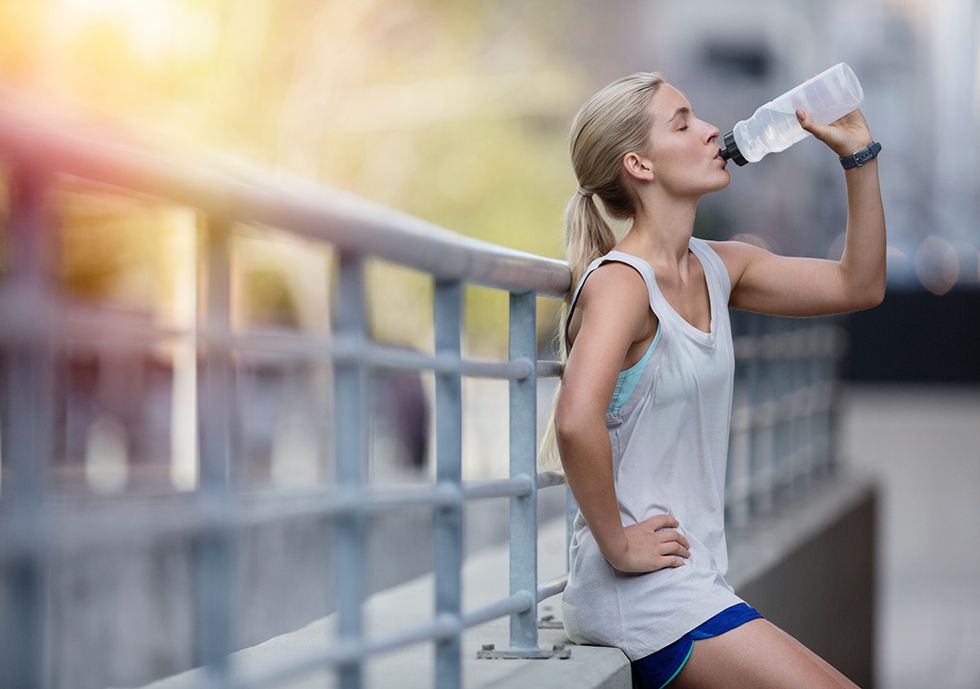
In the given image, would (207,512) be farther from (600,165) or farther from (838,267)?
(838,267)

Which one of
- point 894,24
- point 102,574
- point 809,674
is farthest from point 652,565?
point 894,24

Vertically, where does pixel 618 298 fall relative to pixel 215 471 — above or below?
above

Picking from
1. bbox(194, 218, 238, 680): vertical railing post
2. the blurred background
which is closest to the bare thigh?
bbox(194, 218, 238, 680): vertical railing post

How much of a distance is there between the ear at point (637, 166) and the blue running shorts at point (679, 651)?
83 centimetres

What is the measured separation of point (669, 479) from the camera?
3.01m

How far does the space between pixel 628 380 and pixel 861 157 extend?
695mm

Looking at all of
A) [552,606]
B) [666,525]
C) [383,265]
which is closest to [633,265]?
[666,525]

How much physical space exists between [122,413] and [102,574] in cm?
1508

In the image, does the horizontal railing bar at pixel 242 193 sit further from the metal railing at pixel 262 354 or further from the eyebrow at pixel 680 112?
the eyebrow at pixel 680 112

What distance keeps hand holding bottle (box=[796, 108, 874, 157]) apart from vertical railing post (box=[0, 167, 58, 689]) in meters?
2.03

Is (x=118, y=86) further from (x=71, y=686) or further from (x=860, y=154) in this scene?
(x=860, y=154)

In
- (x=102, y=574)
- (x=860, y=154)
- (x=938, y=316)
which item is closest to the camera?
(x=860, y=154)

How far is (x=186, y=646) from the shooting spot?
12.0 m

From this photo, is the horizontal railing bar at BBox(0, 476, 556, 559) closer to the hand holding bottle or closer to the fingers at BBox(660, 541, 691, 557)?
the fingers at BBox(660, 541, 691, 557)
